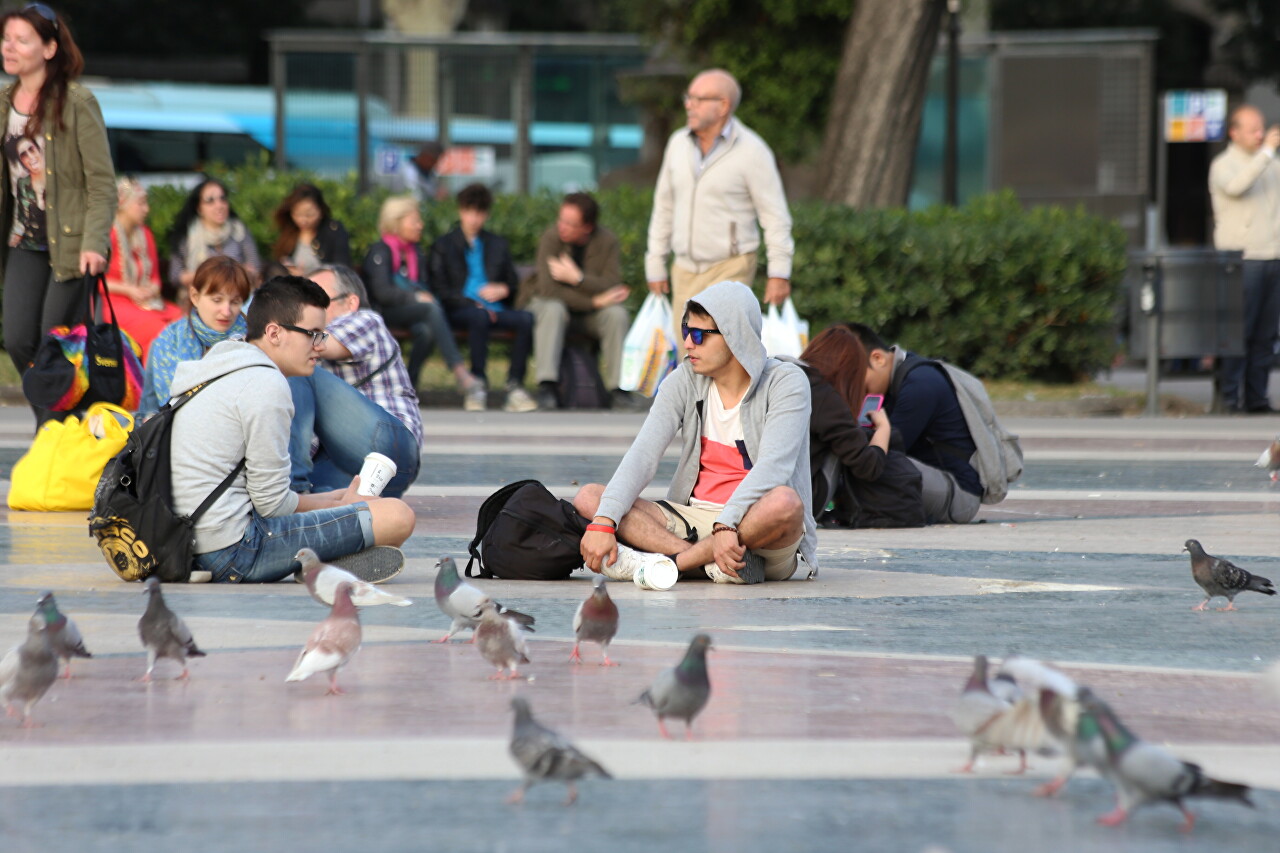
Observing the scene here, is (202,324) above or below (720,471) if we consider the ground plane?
above

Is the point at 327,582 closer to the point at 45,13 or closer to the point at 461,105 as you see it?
the point at 45,13

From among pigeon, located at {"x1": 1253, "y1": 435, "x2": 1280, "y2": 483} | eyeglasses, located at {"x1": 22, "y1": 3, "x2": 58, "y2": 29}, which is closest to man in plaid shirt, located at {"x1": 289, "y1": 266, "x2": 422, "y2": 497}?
eyeglasses, located at {"x1": 22, "y1": 3, "x2": 58, "y2": 29}

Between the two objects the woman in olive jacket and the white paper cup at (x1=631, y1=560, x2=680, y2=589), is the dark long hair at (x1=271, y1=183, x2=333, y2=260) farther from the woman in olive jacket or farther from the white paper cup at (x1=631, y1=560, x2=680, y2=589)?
the white paper cup at (x1=631, y1=560, x2=680, y2=589)

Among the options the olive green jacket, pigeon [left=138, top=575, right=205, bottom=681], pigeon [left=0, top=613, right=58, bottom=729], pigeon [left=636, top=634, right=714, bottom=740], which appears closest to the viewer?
pigeon [left=636, top=634, right=714, bottom=740]

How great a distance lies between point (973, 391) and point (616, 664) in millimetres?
3571

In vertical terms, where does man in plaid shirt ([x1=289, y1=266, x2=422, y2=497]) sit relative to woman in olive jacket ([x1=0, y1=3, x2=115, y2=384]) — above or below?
below

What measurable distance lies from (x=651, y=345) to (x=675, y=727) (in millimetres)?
7314

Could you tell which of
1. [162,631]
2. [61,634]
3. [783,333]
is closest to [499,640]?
[162,631]

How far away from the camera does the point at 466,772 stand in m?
3.86

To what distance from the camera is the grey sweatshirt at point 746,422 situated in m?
6.20

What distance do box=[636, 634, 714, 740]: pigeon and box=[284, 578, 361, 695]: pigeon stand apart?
0.87 metres

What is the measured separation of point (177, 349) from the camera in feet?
25.0

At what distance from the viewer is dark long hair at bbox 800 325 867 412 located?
749 cm

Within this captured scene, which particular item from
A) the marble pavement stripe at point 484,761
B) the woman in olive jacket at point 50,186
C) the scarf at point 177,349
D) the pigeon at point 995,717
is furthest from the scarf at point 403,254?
the pigeon at point 995,717
